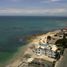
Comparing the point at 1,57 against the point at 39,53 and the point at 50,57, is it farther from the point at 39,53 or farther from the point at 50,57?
the point at 50,57

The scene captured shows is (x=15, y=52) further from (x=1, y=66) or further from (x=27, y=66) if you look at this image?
(x=27, y=66)

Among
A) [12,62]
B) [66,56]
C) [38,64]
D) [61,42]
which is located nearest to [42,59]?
[38,64]

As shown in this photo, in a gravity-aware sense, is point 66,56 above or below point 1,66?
above

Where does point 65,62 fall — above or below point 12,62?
above

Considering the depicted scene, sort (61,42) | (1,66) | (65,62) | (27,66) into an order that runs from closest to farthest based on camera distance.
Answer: (65,62)
(27,66)
(1,66)
(61,42)

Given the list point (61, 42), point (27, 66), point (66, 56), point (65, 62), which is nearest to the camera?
point (65, 62)

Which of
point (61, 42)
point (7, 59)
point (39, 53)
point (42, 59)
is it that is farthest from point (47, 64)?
point (61, 42)

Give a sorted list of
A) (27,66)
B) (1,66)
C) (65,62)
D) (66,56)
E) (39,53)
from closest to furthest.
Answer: (65,62) → (66,56) → (27,66) → (1,66) → (39,53)

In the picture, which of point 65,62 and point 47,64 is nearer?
point 65,62

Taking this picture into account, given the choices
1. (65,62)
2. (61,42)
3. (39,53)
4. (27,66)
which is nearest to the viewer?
(65,62)
